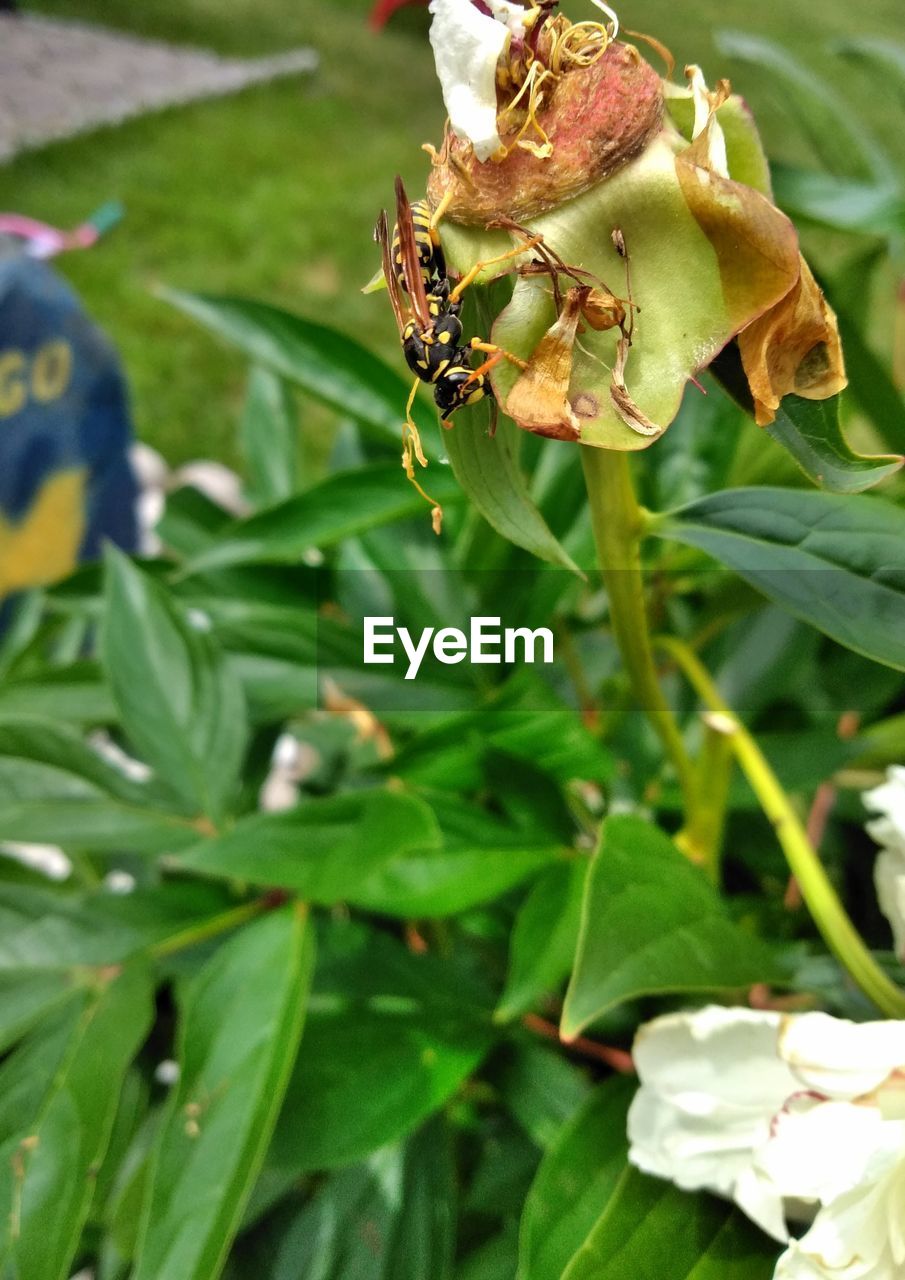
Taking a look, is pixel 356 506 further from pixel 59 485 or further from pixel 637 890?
pixel 59 485

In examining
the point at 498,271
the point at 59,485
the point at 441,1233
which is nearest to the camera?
the point at 498,271

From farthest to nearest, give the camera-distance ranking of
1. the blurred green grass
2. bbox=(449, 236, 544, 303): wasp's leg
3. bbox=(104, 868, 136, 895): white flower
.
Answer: the blurred green grass, bbox=(104, 868, 136, 895): white flower, bbox=(449, 236, 544, 303): wasp's leg

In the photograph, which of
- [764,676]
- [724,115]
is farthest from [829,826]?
[724,115]

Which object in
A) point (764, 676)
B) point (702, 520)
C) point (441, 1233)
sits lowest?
point (441, 1233)

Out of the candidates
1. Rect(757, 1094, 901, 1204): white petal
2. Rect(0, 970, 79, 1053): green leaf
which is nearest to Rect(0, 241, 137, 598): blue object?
Rect(0, 970, 79, 1053): green leaf

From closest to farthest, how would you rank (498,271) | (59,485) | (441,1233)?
(498,271), (441,1233), (59,485)

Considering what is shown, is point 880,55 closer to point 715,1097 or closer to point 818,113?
point 818,113

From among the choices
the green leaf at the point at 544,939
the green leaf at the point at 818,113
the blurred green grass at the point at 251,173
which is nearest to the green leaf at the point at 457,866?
the green leaf at the point at 544,939

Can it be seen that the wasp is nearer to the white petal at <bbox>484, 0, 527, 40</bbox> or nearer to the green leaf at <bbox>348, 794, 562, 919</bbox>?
the white petal at <bbox>484, 0, 527, 40</bbox>
